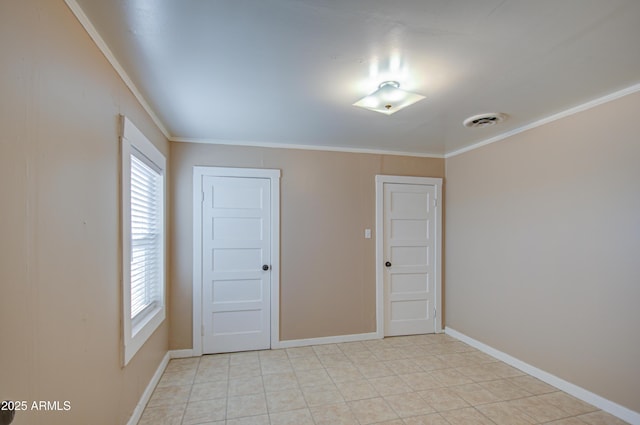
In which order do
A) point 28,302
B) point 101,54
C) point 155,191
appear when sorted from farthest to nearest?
point 155,191 → point 101,54 → point 28,302

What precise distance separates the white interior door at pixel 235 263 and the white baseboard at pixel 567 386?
2524mm

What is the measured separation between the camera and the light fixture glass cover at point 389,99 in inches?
85.4

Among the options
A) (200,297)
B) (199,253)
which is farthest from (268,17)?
(200,297)

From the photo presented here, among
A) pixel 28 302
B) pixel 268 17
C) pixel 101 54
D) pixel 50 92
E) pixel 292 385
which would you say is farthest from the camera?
pixel 292 385

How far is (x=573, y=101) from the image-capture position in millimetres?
2494

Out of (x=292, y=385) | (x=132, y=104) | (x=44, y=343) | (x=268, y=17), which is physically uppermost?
(x=268, y=17)

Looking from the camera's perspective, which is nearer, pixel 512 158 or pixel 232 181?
pixel 512 158

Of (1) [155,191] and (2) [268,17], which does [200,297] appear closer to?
(1) [155,191]

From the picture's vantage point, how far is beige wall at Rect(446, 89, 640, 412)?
7.61ft

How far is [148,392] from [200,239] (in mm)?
1512

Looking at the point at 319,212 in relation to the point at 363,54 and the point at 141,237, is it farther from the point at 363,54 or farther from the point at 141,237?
the point at 363,54

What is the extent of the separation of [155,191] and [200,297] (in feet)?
4.18

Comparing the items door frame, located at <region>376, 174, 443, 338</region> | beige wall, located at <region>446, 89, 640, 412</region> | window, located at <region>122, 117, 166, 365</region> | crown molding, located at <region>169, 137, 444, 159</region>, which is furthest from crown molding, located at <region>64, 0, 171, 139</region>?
beige wall, located at <region>446, 89, 640, 412</region>

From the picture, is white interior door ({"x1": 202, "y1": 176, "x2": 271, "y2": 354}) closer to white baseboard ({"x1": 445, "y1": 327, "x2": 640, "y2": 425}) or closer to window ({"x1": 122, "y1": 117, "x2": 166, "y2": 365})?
window ({"x1": 122, "y1": 117, "x2": 166, "y2": 365})
